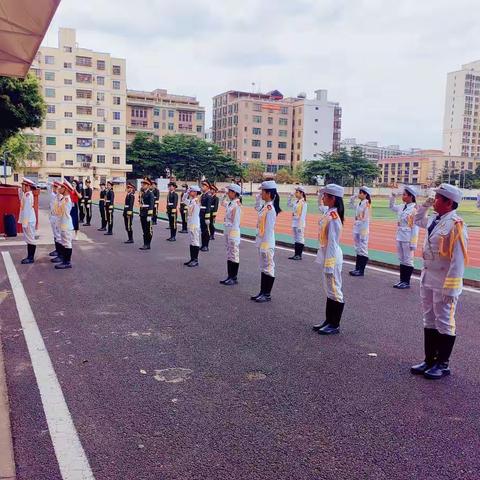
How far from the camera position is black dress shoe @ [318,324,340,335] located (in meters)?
6.29

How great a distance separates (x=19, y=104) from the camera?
19.2 m

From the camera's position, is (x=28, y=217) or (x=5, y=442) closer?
(x=5, y=442)

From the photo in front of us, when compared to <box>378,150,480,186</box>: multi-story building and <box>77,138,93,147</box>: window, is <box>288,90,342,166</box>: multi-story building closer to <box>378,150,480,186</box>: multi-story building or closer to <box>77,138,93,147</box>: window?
<box>378,150,480,186</box>: multi-story building

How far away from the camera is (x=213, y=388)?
4559mm

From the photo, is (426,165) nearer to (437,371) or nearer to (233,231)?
(233,231)

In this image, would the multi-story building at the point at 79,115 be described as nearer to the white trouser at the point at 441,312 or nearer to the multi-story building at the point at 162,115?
the multi-story building at the point at 162,115

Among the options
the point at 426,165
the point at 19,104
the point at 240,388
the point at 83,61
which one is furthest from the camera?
the point at 426,165

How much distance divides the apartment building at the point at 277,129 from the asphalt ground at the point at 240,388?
92.5 meters

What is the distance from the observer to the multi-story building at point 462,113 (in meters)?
150

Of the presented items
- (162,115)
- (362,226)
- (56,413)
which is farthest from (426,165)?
(56,413)

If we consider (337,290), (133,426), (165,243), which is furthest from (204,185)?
(133,426)

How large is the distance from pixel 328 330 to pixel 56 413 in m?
3.50

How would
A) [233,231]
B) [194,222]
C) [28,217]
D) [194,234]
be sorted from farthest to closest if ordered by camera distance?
[194,222], [194,234], [28,217], [233,231]

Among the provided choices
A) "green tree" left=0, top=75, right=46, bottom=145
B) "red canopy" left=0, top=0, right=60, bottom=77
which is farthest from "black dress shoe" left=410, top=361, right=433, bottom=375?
"green tree" left=0, top=75, right=46, bottom=145
